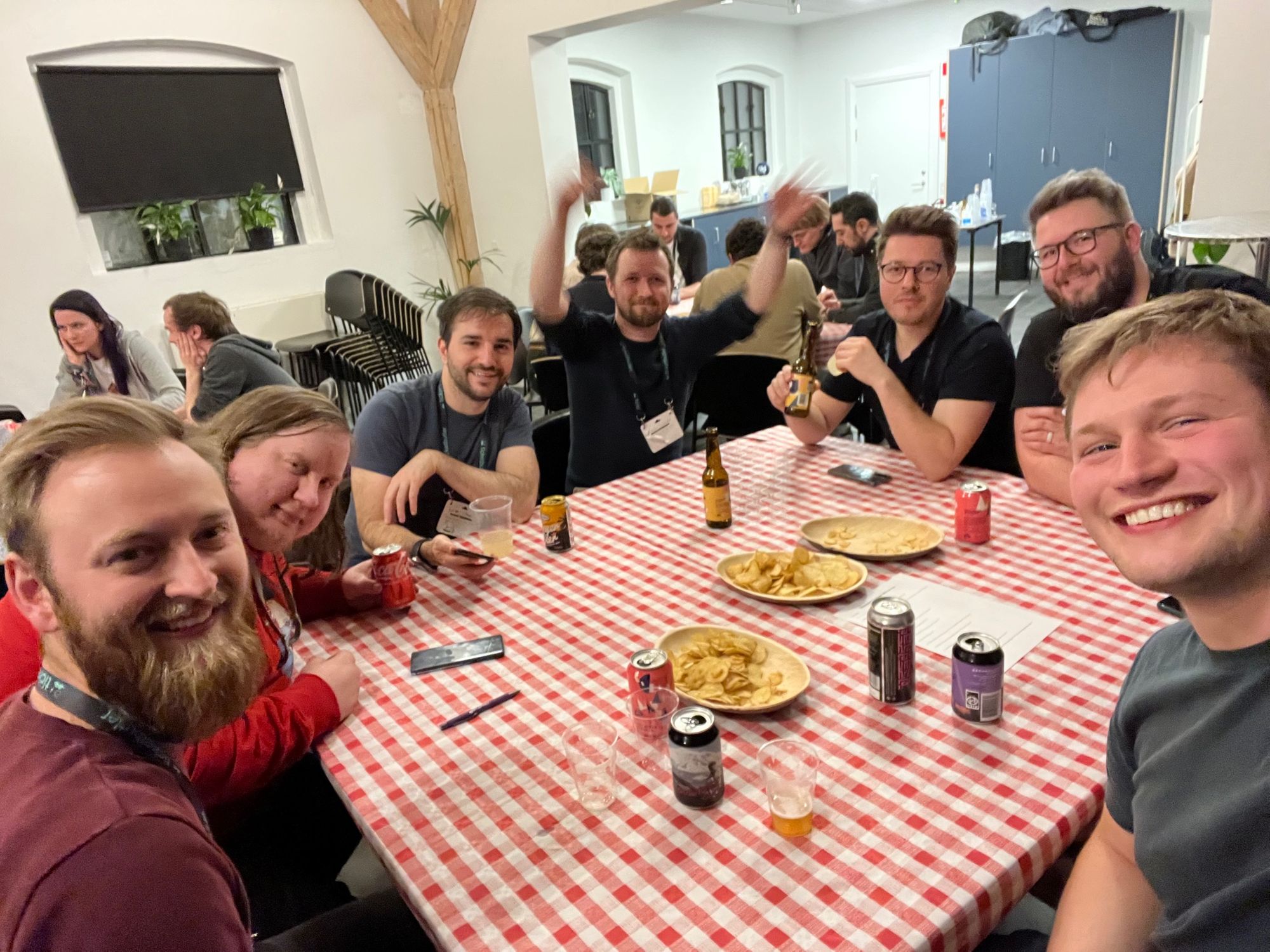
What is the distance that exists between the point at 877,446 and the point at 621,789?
5.34ft

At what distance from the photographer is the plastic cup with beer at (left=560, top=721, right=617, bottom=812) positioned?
1.18 metres

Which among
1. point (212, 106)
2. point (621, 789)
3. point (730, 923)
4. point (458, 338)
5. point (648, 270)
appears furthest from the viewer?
point (212, 106)

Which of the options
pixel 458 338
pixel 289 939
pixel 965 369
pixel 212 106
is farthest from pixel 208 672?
pixel 212 106

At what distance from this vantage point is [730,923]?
953mm

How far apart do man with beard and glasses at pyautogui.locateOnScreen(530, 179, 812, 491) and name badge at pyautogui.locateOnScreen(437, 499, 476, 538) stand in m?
0.70

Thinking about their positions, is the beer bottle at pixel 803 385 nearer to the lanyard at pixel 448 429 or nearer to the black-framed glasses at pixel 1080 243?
→ the black-framed glasses at pixel 1080 243

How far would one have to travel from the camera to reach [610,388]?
2.78 m

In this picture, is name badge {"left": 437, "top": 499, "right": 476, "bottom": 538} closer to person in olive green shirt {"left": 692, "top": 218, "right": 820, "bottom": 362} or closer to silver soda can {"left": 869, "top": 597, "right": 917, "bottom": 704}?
silver soda can {"left": 869, "top": 597, "right": 917, "bottom": 704}

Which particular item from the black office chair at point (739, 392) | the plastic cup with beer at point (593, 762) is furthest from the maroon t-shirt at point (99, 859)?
the black office chair at point (739, 392)

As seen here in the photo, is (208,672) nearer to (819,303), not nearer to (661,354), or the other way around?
(661,354)

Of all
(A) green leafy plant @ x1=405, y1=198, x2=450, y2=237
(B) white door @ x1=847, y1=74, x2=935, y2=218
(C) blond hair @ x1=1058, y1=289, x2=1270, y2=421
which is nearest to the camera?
(C) blond hair @ x1=1058, y1=289, x2=1270, y2=421

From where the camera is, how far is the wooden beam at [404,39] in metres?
6.06

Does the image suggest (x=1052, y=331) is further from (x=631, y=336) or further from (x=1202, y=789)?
(x=1202, y=789)

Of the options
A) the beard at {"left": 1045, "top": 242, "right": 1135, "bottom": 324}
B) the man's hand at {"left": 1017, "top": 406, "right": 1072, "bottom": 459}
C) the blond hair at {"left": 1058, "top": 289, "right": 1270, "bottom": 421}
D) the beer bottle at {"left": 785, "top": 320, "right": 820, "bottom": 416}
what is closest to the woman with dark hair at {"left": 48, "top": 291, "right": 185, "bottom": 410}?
the beer bottle at {"left": 785, "top": 320, "right": 820, "bottom": 416}
